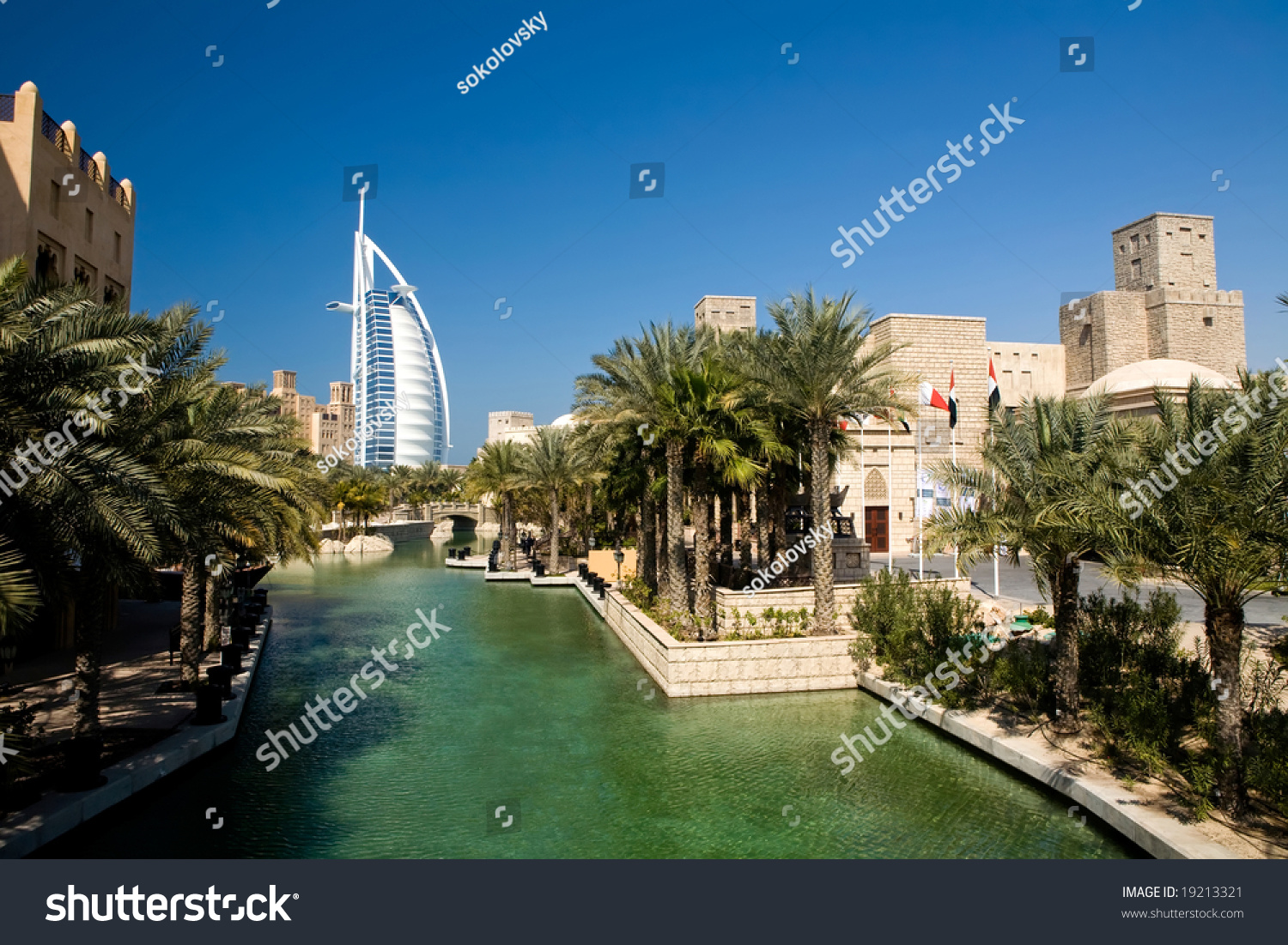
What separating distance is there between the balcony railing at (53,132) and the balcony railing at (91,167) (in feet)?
3.13

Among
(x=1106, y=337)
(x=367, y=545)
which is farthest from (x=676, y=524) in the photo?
(x=1106, y=337)

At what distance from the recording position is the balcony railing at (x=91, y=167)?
16.5 metres

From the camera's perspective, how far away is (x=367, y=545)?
51.1 m

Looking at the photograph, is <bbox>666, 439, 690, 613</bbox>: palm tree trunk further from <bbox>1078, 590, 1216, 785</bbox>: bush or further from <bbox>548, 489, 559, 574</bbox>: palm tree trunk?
<bbox>548, 489, 559, 574</bbox>: palm tree trunk

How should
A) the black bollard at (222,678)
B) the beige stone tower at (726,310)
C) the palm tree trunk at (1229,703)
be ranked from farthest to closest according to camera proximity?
the beige stone tower at (726,310)
the black bollard at (222,678)
the palm tree trunk at (1229,703)

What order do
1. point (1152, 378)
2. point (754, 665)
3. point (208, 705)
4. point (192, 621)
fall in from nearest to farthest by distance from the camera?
point (208, 705) < point (192, 621) < point (754, 665) < point (1152, 378)

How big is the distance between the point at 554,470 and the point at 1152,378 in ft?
86.3

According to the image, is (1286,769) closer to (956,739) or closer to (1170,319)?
(956,739)

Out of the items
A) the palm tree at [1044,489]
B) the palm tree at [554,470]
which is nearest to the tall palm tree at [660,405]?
the palm tree at [1044,489]

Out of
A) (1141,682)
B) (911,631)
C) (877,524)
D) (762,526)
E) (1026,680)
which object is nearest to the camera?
(1141,682)

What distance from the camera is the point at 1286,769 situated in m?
7.23

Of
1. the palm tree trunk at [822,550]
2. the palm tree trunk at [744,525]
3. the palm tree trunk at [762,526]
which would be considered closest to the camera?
the palm tree trunk at [822,550]

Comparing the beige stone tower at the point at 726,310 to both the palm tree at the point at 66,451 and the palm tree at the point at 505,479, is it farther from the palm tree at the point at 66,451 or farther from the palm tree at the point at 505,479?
the palm tree at the point at 66,451

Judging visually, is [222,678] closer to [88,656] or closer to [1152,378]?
[88,656]
